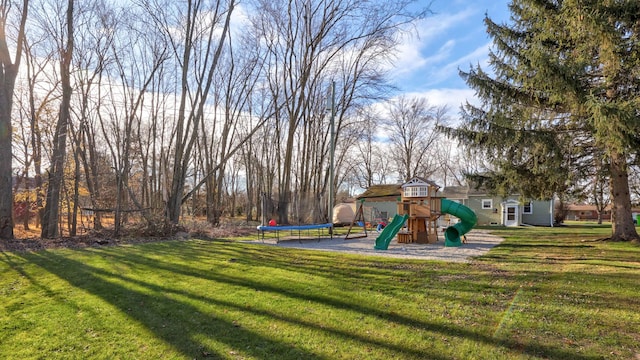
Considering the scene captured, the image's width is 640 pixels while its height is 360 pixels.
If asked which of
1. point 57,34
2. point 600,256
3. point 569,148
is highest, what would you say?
point 57,34

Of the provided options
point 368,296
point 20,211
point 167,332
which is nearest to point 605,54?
point 368,296

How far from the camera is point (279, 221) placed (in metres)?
19.0

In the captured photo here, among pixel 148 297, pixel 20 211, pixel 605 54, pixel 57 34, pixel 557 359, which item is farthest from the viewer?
pixel 20 211

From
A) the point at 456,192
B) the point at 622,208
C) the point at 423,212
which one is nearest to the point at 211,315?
the point at 423,212

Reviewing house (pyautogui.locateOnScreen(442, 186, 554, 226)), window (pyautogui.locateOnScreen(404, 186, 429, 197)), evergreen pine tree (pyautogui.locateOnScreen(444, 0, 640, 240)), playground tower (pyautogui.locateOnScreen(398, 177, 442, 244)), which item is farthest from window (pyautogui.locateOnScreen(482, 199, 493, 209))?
window (pyautogui.locateOnScreen(404, 186, 429, 197))

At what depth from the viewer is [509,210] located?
93.1 feet

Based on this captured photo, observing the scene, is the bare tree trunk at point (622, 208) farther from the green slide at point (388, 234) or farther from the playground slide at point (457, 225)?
the green slide at point (388, 234)

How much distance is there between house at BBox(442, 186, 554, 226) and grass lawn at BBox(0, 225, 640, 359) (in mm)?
22848

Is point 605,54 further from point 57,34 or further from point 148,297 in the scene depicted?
point 57,34

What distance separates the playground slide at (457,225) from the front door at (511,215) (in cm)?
1817

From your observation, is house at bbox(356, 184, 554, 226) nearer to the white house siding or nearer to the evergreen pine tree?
the white house siding

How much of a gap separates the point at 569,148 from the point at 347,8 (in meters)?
11.8

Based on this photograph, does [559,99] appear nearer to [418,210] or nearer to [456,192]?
[418,210]

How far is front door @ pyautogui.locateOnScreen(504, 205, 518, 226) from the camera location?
1105 inches
